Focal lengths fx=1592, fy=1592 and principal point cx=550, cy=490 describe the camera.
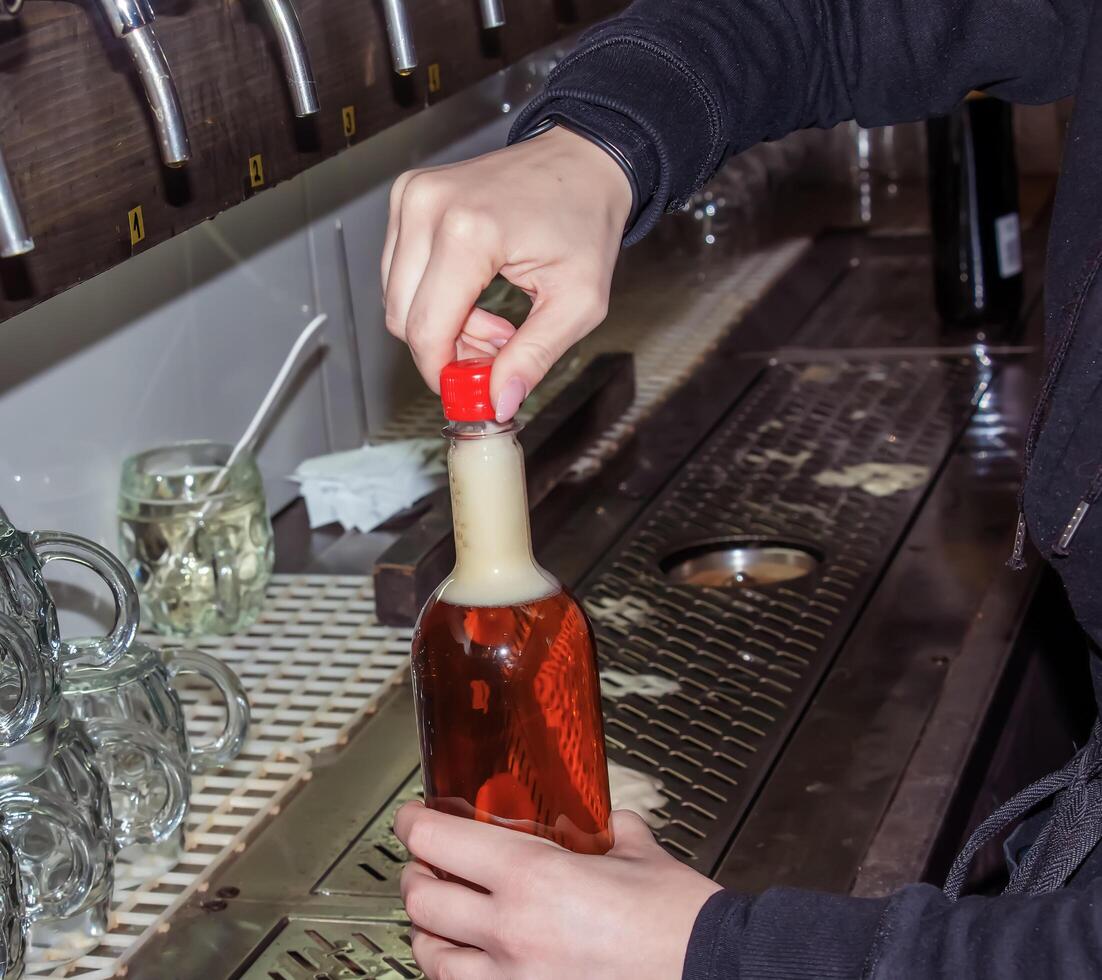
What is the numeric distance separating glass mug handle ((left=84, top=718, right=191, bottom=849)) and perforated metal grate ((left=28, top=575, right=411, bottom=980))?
32mm

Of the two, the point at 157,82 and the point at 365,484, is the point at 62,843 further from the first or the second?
the point at 365,484

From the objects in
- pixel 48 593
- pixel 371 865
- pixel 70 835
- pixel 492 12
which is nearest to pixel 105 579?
pixel 48 593

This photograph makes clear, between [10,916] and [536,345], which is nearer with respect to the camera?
[536,345]

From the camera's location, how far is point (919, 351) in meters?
2.16

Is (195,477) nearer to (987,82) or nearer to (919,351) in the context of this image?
(987,82)

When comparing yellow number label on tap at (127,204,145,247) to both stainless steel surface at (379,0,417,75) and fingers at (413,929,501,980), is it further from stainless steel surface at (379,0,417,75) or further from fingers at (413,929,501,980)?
fingers at (413,929,501,980)

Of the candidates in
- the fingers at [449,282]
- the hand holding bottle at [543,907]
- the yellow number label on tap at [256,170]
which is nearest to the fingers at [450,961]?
the hand holding bottle at [543,907]

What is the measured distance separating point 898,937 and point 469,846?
0.19 m

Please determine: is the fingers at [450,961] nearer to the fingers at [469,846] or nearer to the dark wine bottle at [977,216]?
the fingers at [469,846]

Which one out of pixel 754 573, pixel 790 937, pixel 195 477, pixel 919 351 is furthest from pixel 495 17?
pixel 919 351

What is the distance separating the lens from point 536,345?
735 mm

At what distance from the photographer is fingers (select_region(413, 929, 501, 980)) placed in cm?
72

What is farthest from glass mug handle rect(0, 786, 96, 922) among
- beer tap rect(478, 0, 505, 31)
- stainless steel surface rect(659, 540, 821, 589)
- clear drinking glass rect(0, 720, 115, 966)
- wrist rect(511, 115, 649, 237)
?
stainless steel surface rect(659, 540, 821, 589)

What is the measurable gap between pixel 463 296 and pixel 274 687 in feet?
2.24
